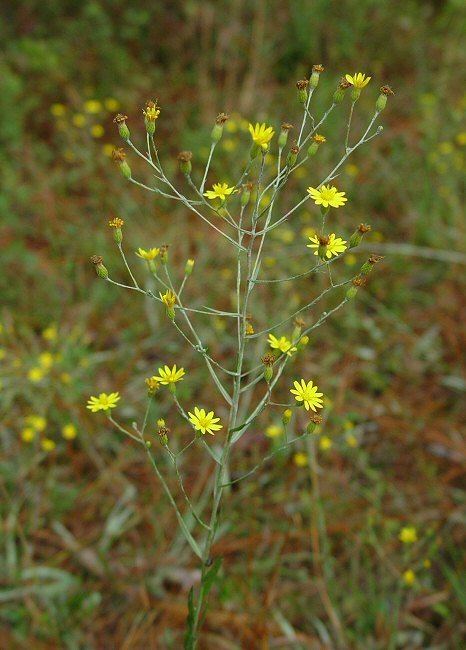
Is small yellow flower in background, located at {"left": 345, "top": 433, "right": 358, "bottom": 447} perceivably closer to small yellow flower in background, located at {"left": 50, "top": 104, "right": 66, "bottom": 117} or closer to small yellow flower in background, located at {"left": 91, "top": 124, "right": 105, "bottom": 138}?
small yellow flower in background, located at {"left": 91, "top": 124, "right": 105, "bottom": 138}

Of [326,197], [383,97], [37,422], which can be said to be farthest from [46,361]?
[383,97]

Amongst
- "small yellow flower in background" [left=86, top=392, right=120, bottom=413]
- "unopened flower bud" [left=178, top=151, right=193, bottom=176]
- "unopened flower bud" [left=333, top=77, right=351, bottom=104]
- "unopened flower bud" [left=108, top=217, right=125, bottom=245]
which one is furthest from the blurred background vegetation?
"unopened flower bud" [left=333, top=77, right=351, bottom=104]

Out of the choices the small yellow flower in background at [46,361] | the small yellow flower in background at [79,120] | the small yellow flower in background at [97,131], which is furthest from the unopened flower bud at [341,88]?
the small yellow flower in background at [79,120]

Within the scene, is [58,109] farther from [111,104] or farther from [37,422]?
[37,422]

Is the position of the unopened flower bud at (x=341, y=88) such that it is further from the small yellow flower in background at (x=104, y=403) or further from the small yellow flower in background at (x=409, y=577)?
the small yellow flower in background at (x=409, y=577)

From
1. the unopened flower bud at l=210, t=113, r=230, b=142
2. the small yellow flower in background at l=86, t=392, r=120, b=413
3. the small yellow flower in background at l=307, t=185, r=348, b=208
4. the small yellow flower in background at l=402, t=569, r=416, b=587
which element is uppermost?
the unopened flower bud at l=210, t=113, r=230, b=142

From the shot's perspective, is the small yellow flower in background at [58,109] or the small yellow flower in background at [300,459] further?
the small yellow flower in background at [58,109]
